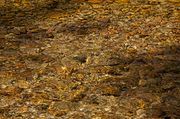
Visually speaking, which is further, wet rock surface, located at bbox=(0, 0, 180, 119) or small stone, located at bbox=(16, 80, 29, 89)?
small stone, located at bbox=(16, 80, 29, 89)

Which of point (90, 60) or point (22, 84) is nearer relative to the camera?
point (22, 84)

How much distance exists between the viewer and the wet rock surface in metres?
4.01

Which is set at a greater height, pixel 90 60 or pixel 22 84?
pixel 90 60

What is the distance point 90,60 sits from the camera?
498 centimetres

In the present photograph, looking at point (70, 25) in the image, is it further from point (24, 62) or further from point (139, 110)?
point (139, 110)

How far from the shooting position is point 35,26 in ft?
19.6

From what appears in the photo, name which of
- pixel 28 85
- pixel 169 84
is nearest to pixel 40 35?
pixel 28 85

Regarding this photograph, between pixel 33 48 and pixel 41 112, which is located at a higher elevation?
pixel 33 48

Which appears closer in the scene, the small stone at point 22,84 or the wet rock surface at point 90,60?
the wet rock surface at point 90,60

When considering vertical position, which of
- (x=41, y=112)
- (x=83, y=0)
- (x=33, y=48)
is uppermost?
(x=83, y=0)

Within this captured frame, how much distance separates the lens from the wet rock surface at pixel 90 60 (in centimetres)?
401

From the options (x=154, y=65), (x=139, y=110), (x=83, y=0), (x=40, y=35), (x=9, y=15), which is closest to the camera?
(x=139, y=110)

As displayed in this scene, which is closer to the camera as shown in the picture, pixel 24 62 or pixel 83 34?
pixel 24 62

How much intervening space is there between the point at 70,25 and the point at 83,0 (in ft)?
3.56
